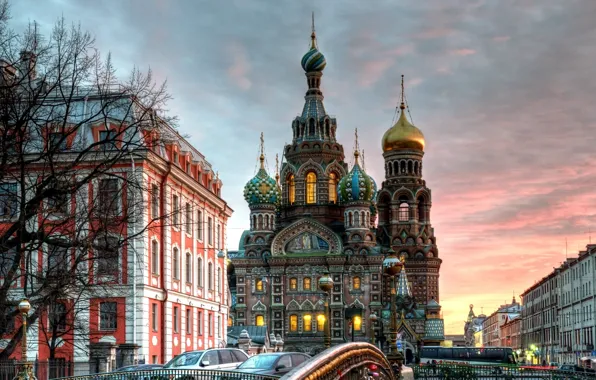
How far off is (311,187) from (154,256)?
70038 mm

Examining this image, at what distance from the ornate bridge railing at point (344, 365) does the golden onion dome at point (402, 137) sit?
9477 centimetres

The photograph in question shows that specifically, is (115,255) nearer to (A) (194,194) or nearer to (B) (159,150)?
(B) (159,150)

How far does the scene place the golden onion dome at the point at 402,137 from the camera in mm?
115000

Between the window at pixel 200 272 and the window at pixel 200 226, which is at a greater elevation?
the window at pixel 200 226

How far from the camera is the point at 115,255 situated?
27.6 m

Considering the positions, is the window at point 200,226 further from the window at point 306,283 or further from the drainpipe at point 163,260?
the window at point 306,283

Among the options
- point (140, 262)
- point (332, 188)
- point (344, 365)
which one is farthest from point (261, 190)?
point (344, 365)

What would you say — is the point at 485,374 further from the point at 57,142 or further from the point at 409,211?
the point at 409,211

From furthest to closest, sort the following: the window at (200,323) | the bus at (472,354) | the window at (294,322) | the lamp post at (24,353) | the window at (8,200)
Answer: the window at (294,322) < the bus at (472,354) < the window at (200,323) < the window at (8,200) < the lamp post at (24,353)

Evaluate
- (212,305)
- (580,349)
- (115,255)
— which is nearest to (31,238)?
(115,255)

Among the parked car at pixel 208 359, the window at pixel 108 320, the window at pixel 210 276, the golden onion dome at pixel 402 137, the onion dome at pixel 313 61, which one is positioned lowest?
the parked car at pixel 208 359

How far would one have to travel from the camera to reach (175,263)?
44.7 meters

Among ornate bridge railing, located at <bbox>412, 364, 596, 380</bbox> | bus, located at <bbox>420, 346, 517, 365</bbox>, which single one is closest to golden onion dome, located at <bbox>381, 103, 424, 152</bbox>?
bus, located at <bbox>420, 346, 517, 365</bbox>

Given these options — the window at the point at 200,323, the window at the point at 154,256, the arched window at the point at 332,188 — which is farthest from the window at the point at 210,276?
the arched window at the point at 332,188
